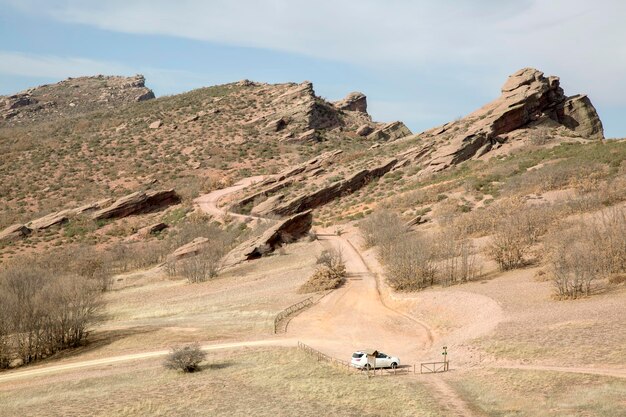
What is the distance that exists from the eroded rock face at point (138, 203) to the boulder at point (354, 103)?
5544 cm

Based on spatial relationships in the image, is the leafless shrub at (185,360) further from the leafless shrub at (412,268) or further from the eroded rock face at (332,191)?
the eroded rock face at (332,191)

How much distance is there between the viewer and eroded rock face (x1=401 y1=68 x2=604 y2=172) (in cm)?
6694

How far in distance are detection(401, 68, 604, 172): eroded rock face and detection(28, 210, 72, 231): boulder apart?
41.4 metres

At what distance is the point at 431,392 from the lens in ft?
64.6

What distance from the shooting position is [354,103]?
123312 millimetres

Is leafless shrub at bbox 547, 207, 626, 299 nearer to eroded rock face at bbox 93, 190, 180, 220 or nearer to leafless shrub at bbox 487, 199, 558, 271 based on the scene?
leafless shrub at bbox 487, 199, 558, 271

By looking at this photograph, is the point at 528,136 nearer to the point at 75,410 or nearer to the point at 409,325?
the point at 409,325

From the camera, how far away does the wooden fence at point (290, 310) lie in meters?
32.1

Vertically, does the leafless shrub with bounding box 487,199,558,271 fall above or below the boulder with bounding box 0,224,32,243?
below

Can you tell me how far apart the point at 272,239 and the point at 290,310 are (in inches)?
660

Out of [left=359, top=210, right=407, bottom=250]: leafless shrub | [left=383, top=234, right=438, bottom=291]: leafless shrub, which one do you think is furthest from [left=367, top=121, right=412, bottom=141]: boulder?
[left=383, top=234, right=438, bottom=291]: leafless shrub

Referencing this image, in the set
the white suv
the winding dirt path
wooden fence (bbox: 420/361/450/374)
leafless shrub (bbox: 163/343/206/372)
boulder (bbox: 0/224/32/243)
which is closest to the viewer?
wooden fence (bbox: 420/361/450/374)

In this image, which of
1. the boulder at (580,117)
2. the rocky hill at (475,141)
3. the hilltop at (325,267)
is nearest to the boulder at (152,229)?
the hilltop at (325,267)

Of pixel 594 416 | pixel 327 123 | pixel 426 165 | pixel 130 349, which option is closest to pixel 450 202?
pixel 426 165
